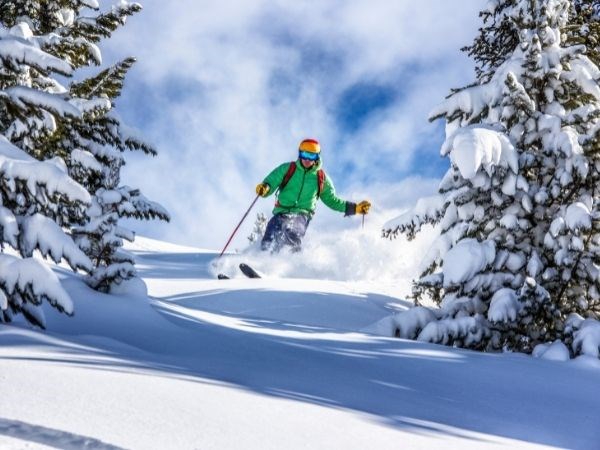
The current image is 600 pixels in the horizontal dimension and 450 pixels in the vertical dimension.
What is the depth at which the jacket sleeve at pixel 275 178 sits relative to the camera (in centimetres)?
1412

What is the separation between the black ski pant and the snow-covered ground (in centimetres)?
670

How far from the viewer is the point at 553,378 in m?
4.79

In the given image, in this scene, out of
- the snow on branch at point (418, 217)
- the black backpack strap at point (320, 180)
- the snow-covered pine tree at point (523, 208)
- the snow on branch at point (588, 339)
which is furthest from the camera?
the black backpack strap at point (320, 180)

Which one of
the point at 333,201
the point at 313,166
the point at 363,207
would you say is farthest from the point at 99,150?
the point at 363,207

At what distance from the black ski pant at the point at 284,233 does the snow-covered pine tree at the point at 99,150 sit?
5.11 meters

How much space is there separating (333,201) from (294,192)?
143 cm

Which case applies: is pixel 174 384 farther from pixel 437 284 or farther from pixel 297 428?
pixel 437 284


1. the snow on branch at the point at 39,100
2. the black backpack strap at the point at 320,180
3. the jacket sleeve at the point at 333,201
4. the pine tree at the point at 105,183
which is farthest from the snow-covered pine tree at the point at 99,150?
the jacket sleeve at the point at 333,201

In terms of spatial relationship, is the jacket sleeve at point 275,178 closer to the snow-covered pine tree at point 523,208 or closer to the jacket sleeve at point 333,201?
the jacket sleeve at point 333,201

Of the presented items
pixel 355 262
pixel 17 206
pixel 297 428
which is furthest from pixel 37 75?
pixel 355 262

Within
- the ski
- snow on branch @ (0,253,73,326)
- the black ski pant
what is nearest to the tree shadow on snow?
snow on branch @ (0,253,73,326)

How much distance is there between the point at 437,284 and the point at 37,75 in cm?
622

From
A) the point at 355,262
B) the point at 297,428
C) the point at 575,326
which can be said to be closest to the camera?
the point at 297,428

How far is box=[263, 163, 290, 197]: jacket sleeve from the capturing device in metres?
14.1
